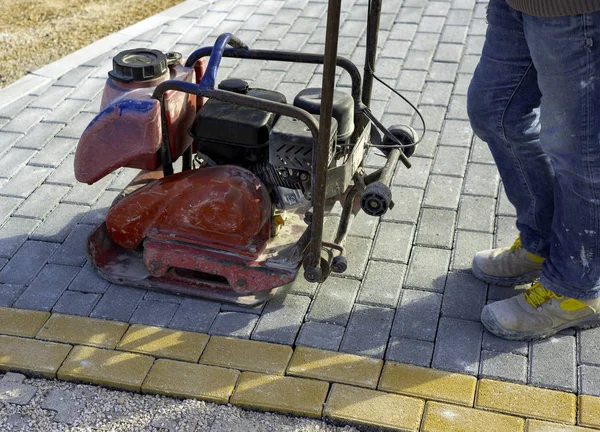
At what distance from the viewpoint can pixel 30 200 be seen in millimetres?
3779

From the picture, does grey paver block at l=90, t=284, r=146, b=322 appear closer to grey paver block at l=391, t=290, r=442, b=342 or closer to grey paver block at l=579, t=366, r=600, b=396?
grey paver block at l=391, t=290, r=442, b=342

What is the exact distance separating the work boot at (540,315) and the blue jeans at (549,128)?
6 cm

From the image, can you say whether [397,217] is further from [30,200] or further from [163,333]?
[30,200]

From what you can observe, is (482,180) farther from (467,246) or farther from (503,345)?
(503,345)

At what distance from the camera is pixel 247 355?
2904mm

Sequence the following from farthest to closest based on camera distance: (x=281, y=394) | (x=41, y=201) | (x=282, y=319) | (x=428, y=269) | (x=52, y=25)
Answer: (x=52, y=25)
(x=41, y=201)
(x=428, y=269)
(x=282, y=319)
(x=281, y=394)

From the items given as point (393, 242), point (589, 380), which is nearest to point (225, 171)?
point (393, 242)

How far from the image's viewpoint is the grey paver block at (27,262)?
3285 millimetres

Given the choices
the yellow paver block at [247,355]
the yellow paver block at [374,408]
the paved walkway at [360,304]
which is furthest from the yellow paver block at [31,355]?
the yellow paver block at [374,408]

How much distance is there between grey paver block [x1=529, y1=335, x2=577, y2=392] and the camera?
278cm

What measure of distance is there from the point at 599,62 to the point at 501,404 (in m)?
1.15

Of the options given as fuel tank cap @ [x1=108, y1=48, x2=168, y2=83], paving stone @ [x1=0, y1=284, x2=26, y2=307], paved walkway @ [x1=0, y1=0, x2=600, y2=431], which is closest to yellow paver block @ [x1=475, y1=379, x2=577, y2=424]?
paved walkway @ [x1=0, y1=0, x2=600, y2=431]

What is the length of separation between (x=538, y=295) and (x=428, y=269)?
51 centimetres

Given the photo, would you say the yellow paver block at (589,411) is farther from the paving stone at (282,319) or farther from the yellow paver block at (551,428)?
the paving stone at (282,319)
